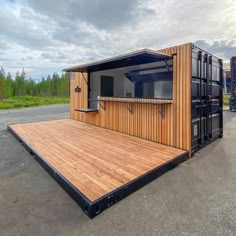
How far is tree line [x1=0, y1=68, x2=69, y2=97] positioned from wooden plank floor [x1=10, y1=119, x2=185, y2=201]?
29015mm

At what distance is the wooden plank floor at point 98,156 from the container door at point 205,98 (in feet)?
2.73

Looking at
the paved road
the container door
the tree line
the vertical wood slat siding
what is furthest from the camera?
the tree line

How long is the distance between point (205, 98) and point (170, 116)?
1.06 metres

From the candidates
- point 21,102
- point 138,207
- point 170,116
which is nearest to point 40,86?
point 21,102

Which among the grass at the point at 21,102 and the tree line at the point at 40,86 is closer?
the grass at the point at 21,102

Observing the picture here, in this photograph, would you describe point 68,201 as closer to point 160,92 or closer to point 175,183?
point 175,183

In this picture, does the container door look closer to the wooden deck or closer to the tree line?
the wooden deck

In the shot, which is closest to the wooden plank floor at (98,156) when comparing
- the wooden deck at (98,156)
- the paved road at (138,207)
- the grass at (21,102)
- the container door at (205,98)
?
the wooden deck at (98,156)

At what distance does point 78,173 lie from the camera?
245 cm

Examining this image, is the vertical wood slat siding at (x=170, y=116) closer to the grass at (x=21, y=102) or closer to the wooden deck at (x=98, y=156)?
the wooden deck at (x=98, y=156)

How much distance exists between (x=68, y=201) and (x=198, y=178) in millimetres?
1858

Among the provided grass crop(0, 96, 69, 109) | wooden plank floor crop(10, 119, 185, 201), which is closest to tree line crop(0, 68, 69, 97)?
grass crop(0, 96, 69, 109)

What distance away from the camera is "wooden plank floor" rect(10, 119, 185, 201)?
2.23 meters

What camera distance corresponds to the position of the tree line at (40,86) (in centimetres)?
3006
